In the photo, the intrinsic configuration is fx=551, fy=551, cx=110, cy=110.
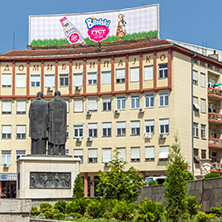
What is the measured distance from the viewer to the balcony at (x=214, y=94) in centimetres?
5962

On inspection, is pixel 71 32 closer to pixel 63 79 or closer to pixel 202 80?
pixel 63 79

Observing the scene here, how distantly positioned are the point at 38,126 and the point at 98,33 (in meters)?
34.5

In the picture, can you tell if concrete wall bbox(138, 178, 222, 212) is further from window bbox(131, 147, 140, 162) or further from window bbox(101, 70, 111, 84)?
window bbox(101, 70, 111, 84)

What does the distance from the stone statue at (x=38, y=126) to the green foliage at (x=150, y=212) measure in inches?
441

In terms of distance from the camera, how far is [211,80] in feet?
202

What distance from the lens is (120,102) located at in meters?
57.1

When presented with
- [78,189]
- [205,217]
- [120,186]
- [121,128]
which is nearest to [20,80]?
[121,128]

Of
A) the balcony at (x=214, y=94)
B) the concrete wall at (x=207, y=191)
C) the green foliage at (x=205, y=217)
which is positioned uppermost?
the balcony at (x=214, y=94)

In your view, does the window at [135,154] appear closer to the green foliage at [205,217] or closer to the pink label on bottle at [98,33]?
the pink label on bottle at [98,33]

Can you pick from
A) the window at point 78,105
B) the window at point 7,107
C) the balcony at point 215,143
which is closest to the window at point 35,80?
the window at point 7,107

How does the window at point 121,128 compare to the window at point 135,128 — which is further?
the window at point 121,128

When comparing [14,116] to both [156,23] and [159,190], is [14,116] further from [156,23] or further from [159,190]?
[159,190]

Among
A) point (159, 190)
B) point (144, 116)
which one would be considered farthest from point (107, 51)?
Answer: point (159, 190)

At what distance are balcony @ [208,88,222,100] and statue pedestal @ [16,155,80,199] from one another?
33.2 m
